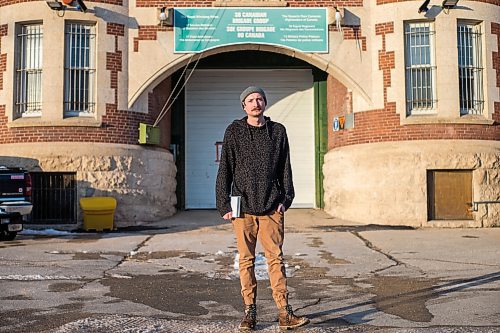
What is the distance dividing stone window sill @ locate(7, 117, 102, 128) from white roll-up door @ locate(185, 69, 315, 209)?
3.80 metres

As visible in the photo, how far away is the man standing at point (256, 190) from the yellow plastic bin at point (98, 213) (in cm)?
876

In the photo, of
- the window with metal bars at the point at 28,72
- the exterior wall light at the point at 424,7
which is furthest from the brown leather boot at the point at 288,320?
the window with metal bars at the point at 28,72

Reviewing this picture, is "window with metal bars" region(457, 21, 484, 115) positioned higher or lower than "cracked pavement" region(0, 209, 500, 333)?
higher

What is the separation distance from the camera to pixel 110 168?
533 inches

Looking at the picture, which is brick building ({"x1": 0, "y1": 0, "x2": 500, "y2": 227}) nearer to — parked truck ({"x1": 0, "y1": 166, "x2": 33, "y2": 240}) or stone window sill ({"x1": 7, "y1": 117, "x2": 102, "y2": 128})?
stone window sill ({"x1": 7, "y1": 117, "x2": 102, "y2": 128})

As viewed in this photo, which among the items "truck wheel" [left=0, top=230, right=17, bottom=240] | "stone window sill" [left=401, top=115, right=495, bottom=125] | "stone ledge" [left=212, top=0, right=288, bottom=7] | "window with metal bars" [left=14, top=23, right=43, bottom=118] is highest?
"stone ledge" [left=212, top=0, right=288, bottom=7]

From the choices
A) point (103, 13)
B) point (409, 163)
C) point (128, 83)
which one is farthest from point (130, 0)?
point (409, 163)

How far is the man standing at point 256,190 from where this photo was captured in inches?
173

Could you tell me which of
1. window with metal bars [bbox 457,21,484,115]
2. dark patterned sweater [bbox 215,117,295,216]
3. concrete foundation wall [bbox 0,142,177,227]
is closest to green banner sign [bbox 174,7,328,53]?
concrete foundation wall [bbox 0,142,177,227]

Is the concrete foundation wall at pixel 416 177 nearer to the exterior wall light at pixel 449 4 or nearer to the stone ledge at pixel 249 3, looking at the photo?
the exterior wall light at pixel 449 4

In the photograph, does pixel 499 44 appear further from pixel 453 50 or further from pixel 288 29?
pixel 288 29

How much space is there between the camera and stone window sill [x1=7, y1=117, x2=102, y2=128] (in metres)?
13.4

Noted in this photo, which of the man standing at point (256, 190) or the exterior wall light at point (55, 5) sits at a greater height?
the exterior wall light at point (55, 5)

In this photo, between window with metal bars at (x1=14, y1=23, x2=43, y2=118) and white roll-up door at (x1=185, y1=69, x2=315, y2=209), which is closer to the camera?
window with metal bars at (x1=14, y1=23, x2=43, y2=118)
